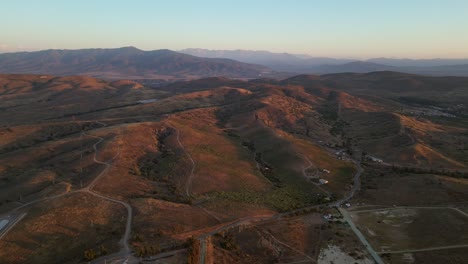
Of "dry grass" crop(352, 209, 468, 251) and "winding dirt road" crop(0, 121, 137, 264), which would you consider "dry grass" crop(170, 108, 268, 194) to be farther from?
"dry grass" crop(352, 209, 468, 251)

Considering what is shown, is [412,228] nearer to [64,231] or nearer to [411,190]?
[411,190]

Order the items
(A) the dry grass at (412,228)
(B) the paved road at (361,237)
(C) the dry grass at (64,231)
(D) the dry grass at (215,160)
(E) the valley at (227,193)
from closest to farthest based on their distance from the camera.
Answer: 1. (C) the dry grass at (64,231)
2. (B) the paved road at (361,237)
3. (E) the valley at (227,193)
4. (A) the dry grass at (412,228)
5. (D) the dry grass at (215,160)

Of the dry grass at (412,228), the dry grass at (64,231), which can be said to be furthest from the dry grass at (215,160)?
the dry grass at (412,228)

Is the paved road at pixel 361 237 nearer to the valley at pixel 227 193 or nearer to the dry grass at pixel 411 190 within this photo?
the valley at pixel 227 193

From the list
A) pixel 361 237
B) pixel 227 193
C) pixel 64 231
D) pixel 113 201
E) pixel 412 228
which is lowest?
pixel 227 193

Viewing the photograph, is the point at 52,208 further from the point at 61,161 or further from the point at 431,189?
the point at 431,189

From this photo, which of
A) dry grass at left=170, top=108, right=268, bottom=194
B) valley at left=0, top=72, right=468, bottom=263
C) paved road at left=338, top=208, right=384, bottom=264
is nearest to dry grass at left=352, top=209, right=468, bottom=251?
valley at left=0, top=72, right=468, bottom=263

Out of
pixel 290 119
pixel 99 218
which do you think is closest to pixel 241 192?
pixel 99 218

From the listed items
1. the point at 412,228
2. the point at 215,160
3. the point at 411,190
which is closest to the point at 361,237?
the point at 412,228

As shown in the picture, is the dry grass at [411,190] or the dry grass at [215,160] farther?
the dry grass at [215,160]

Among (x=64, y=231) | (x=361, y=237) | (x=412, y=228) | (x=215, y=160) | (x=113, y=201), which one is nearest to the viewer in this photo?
(x=64, y=231)

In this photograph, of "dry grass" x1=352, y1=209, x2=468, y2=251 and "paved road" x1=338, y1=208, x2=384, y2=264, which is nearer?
"paved road" x1=338, y1=208, x2=384, y2=264
